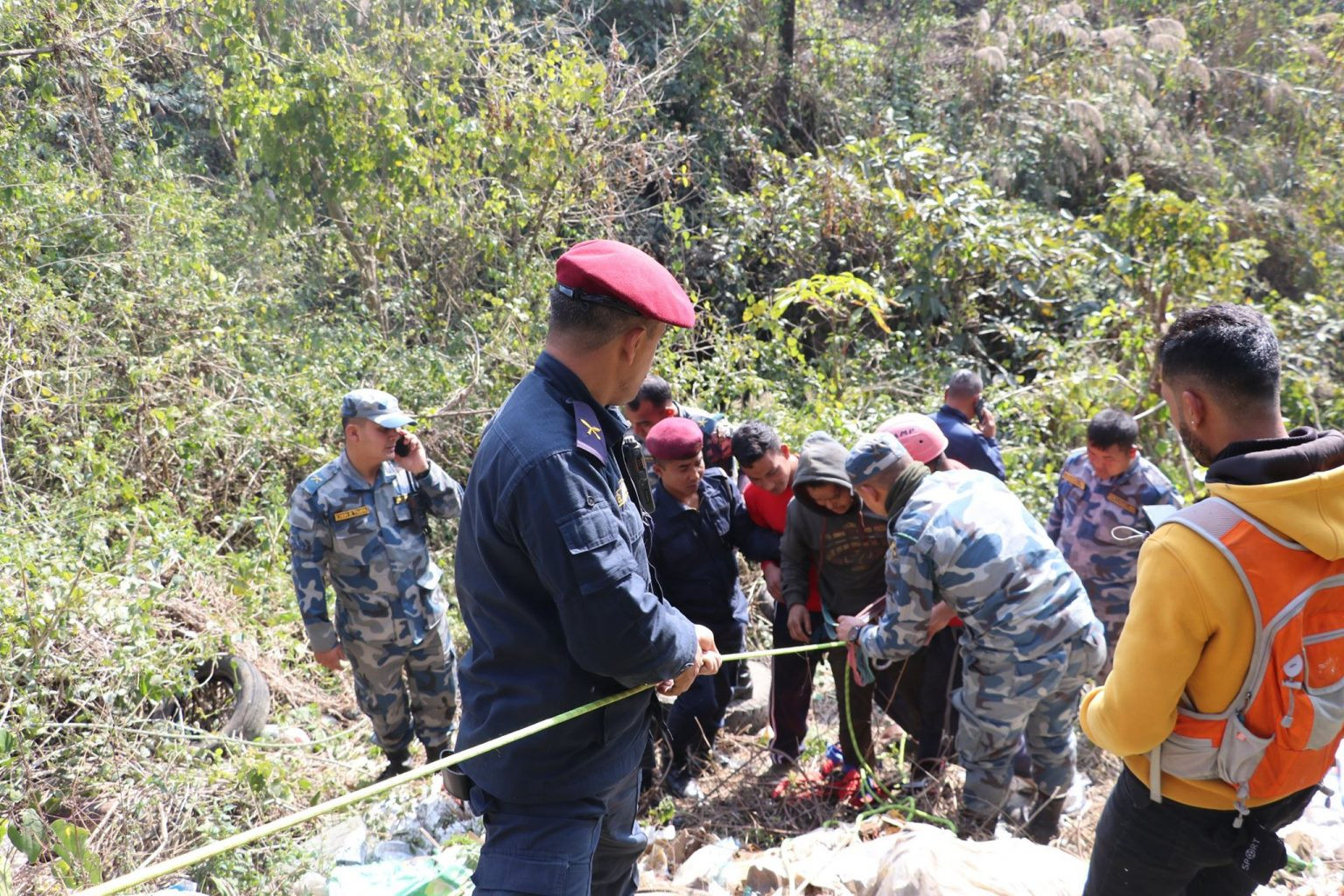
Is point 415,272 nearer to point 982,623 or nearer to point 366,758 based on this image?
point 366,758

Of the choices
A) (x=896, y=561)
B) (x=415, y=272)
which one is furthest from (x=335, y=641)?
(x=415, y=272)

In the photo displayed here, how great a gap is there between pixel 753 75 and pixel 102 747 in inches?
394

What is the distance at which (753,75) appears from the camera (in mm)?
11469

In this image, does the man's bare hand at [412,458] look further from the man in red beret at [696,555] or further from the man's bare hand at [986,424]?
the man's bare hand at [986,424]

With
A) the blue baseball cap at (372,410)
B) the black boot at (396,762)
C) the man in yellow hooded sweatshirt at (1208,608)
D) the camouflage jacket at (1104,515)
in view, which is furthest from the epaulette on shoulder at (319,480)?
the camouflage jacket at (1104,515)

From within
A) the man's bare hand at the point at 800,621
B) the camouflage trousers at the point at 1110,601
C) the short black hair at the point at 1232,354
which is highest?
the short black hair at the point at 1232,354

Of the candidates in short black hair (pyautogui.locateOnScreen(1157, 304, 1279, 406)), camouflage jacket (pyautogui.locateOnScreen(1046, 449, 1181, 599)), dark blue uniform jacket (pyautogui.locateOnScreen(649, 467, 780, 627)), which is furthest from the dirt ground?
short black hair (pyautogui.locateOnScreen(1157, 304, 1279, 406))

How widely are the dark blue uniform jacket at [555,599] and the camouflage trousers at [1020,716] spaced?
5.40 ft

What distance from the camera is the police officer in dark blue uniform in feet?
6.53

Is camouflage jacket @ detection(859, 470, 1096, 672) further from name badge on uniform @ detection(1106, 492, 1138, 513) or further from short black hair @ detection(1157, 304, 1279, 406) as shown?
name badge on uniform @ detection(1106, 492, 1138, 513)

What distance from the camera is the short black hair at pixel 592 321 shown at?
2.13 meters

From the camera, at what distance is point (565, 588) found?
6.47ft

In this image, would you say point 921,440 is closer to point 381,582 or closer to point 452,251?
point 381,582

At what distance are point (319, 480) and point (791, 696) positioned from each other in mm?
2279
